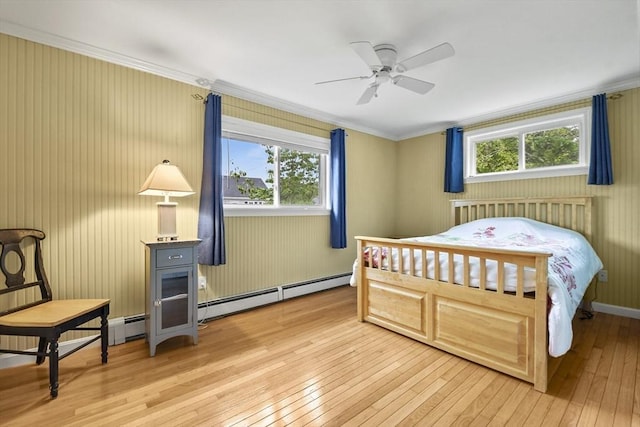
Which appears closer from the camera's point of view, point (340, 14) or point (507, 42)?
point (340, 14)

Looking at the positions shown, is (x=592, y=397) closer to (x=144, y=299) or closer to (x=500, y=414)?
(x=500, y=414)

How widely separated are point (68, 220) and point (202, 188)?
3.46ft

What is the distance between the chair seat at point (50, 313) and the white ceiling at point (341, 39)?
1931 mm

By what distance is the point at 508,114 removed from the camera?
3742mm

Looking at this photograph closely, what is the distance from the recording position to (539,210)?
342 centimetres

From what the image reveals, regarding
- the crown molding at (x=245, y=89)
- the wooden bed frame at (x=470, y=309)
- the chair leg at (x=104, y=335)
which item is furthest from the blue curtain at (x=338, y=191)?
the chair leg at (x=104, y=335)

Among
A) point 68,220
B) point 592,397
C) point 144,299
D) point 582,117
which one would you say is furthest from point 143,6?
point 582,117

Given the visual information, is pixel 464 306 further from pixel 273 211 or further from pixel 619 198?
pixel 619 198

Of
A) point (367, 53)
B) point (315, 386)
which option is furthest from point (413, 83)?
point (315, 386)

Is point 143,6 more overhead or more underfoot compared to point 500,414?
more overhead

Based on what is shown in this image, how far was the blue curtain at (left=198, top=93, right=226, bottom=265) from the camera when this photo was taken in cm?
281

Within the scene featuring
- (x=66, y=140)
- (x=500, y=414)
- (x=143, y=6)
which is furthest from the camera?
(x=66, y=140)

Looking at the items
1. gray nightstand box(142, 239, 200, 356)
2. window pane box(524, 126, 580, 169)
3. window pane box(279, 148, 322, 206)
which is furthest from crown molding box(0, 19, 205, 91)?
window pane box(524, 126, 580, 169)

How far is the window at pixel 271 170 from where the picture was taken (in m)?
Answer: 3.20
